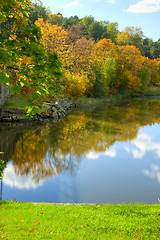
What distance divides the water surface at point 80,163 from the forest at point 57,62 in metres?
3.73

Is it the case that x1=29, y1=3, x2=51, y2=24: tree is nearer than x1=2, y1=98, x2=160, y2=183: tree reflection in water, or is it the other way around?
x1=2, y1=98, x2=160, y2=183: tree reflection in water

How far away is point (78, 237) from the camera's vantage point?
5270 millimetres

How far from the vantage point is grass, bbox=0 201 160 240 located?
5.34m

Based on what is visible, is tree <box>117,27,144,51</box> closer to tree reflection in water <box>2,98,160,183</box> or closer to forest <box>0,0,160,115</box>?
forest <box>0,0,160,115</box>

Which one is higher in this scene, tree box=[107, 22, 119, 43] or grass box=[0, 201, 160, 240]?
tree box=[107, 22, 119, 43]

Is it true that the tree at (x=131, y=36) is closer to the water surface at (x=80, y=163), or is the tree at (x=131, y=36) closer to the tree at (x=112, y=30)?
the tree at (x=112, y=30)

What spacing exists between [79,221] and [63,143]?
10074 millimetres

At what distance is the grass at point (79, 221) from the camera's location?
17.5 ft

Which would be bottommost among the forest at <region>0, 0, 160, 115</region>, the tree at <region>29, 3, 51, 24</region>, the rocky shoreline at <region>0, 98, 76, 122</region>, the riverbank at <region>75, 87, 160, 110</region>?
the rocky shoreline at <region>0, 98, 76, 122</region>

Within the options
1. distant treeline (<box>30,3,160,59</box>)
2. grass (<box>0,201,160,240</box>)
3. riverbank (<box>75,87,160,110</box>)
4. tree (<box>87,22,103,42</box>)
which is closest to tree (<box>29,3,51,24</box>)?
distant treeline (<box>30,3,160,59</box>)

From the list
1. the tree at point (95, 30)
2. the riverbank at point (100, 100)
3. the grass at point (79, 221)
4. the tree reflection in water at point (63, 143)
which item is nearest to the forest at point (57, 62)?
the tree at point (95, 30)

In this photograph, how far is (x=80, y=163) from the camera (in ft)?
41.1

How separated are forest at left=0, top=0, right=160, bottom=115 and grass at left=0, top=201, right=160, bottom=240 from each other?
116 inches

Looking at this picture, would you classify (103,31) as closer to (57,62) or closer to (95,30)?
(95,30)
